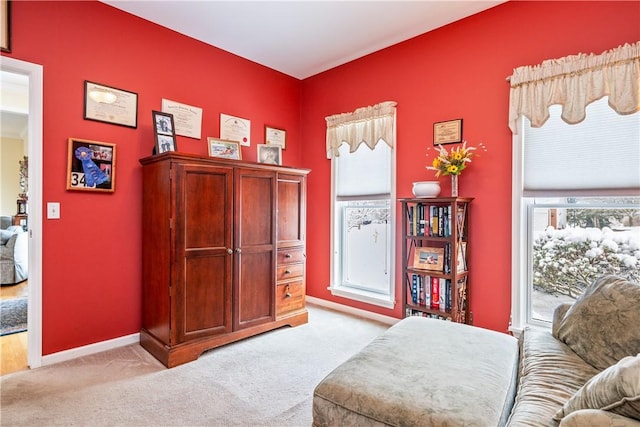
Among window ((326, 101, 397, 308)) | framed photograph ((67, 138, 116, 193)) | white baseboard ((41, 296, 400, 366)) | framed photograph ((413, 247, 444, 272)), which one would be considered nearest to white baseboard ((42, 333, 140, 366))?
white baseboard ((41, 296, 400, 366))

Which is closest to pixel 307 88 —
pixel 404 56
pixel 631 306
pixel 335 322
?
pixel 404 56

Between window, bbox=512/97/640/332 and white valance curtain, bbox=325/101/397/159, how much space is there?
1202 millimetres

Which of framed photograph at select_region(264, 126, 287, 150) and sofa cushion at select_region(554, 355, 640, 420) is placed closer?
sofa cushion at select_region(554, 355, 640, 420)

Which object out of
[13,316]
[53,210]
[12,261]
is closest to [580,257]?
[53,210]

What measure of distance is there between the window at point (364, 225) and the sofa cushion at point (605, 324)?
182 centimetres

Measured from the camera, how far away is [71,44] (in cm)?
254

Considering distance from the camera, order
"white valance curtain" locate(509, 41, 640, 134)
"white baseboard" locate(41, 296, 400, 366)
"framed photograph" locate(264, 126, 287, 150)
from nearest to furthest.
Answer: "white valance curtain" locate(509, 41, 640, 134)
"white baseboard" locate(41, 296, 400, 366)
"framed photograph" locate(264, 126, 287, 150)

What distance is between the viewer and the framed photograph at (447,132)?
115 inches

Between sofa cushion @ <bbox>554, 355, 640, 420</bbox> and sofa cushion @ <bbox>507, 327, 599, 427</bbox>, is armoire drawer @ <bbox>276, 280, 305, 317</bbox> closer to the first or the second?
sofa cushion @ <bbox>507, 327, 599, 427</bbox>

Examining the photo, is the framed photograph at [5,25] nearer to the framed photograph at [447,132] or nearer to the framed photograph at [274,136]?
the framed photograph at [274,136]

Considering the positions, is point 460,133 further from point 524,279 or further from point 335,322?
point 335,322

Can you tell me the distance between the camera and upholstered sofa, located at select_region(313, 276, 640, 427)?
1.03m

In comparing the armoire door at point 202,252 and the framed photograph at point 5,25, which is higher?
the framed photograph at point 5,25

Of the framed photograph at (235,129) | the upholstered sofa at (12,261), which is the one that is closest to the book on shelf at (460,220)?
the framed photograph at (235,129)
